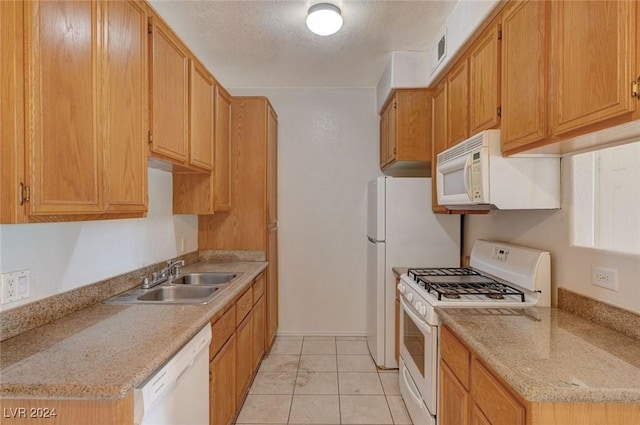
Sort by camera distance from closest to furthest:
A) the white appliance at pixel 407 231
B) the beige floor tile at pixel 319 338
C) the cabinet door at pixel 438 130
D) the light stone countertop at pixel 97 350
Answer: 1. the light stone countertop at pixel 97 350
2. the cabinet door at pixel 438 130
3. the white appliance at pixel 407 231
4. the beige floor tile at pixel 319 338

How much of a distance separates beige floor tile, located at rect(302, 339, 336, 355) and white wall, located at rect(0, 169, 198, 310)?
165cm

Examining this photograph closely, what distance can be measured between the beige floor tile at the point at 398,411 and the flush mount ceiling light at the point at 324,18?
2.67m

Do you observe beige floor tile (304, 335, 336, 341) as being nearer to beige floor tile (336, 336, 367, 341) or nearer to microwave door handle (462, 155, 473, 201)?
beige floor tile (336, 336, 367, 341)

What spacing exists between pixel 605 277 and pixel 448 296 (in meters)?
0.70

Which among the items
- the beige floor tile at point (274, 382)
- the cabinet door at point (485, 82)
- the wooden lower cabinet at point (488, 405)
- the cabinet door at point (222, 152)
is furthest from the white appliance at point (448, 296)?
Answer: the cabinet door at point (222, 152)

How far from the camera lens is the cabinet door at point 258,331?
277 cm

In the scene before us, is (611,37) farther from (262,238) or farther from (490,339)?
(262,238)

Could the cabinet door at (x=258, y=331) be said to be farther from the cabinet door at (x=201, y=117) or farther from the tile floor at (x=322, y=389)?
the cabinet door at (x=201, y=117)

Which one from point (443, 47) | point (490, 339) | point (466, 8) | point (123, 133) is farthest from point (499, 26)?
point (123, 133)

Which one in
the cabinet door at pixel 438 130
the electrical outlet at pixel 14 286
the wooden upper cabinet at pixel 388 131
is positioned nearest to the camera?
the electrical outlet at pixel 14 286

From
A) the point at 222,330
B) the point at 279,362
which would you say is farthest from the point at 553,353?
the point at 279,362

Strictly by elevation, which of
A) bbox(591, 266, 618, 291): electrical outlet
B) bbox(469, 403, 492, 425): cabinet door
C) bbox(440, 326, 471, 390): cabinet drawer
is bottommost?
bbox(469, 403, 492, 425): cabinet door

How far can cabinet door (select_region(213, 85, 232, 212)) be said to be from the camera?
2.76 meters

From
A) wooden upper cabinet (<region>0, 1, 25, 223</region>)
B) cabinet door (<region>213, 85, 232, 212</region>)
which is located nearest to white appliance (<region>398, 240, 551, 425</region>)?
cabinet door (<region>213, 85, 232, 212</region>)
